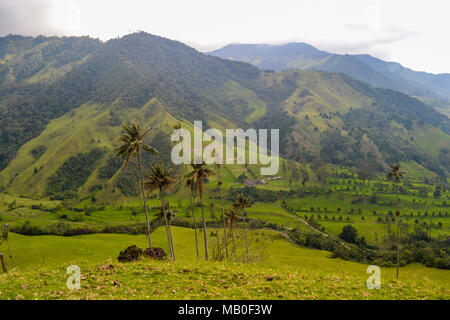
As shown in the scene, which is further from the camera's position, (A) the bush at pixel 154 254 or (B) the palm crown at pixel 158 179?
(B) the palm crown at pixel 158 179

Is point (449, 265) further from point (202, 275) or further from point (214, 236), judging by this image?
point (202, 275)

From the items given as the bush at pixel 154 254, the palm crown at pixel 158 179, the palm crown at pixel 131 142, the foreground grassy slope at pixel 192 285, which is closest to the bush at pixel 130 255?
the bush at pixel 154 254

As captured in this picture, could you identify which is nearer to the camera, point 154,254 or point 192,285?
point 192,285

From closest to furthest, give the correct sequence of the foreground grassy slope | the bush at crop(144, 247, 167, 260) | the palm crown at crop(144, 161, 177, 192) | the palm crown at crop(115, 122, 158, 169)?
the foreground grassy slope → the bush at crop(144, 247, 167, 260) → the palm crown at crop(115, 122, 158, 169) → the palm crown at crop(144, 161, 177, 192)

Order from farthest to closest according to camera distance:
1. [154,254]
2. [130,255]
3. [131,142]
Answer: [131,142]
[154,254]
[130,255]

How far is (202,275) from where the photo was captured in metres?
26.8

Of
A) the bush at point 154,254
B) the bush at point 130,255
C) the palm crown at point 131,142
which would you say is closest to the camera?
the bush at point 130,255

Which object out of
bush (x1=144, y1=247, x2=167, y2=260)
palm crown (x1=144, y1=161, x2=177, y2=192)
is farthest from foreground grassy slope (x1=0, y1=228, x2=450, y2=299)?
palm crown (x1=144, y1=161, x2=177, y2=192)

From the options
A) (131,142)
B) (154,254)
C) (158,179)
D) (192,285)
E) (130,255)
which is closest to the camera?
(192,285)

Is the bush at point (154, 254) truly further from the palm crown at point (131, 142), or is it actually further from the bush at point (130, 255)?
the palm crown at point (131, 142)

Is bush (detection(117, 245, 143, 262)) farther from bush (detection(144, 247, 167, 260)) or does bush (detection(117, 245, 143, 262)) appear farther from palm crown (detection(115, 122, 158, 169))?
palm crown (detection(115, 122, 158, 169))

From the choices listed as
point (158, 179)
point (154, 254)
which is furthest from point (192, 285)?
point (158, 179)

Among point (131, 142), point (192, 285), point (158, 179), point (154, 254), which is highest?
point (131, 142)

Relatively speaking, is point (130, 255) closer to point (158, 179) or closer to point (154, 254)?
point (154, 254)
